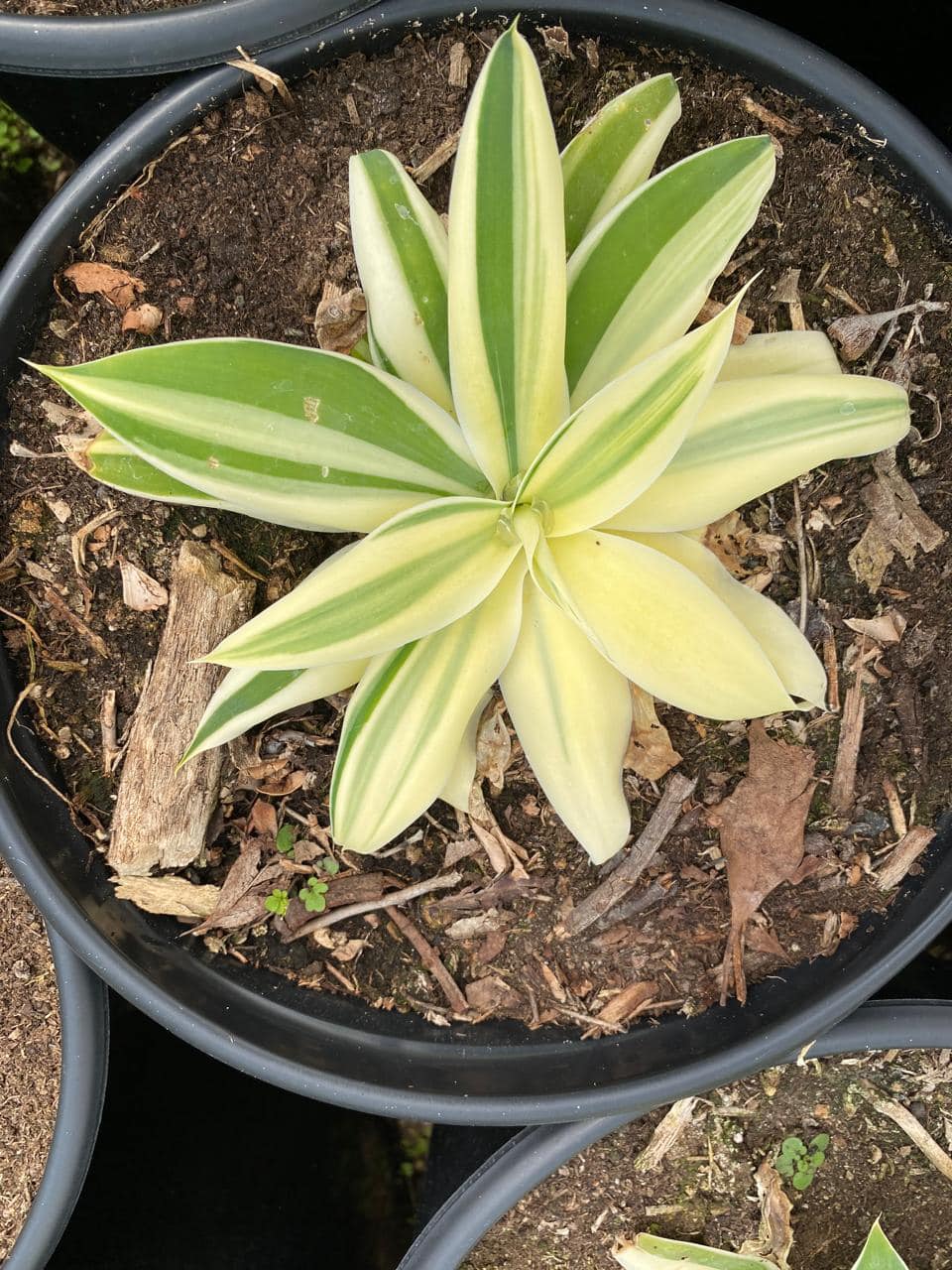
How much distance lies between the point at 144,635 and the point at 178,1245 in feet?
3.01

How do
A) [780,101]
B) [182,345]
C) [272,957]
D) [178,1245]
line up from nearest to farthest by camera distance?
[182,345] → [780,101] → [272,957] → [178,1245]

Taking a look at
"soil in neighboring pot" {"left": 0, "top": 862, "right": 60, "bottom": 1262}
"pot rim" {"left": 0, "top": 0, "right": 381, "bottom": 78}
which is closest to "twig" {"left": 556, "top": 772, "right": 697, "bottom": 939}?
"soil in neighboring pot" {"left": 0, "top": 862, "right": 60, "bottom": 1262}

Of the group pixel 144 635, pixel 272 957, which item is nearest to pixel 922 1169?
pixel 272 957

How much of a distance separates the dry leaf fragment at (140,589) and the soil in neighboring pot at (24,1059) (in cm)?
49

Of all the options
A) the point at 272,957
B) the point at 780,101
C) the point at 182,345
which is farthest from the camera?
the point at 272,957

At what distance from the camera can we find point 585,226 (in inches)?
33.6

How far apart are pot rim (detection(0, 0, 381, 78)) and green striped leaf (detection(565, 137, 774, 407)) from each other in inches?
15.1

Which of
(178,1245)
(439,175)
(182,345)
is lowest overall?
(178,1245)

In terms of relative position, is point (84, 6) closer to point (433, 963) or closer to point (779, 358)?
point (779, 358)

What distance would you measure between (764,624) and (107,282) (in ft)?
2.43

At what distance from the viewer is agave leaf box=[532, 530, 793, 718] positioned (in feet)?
2.36

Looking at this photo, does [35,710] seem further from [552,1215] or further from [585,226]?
[552,1215]

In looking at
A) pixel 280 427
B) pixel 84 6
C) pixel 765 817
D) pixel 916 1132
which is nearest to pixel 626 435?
pixel 280 427

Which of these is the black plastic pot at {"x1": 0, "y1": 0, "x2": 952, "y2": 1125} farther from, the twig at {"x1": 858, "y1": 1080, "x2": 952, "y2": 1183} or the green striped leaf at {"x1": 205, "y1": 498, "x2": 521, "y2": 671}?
the green striped leaf at {"x1": 205, "y1": 498, "x2": 521, "y2": 671}
